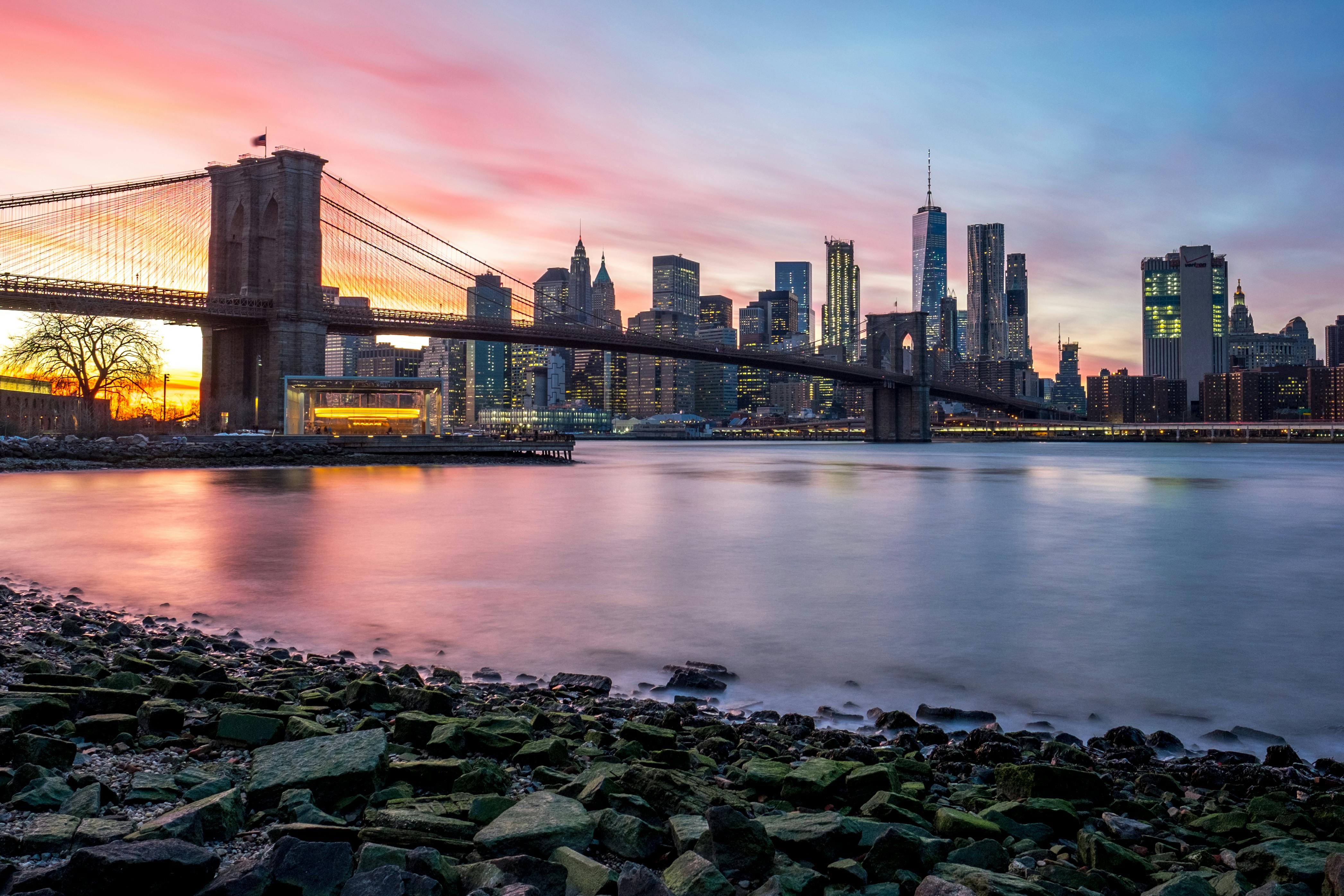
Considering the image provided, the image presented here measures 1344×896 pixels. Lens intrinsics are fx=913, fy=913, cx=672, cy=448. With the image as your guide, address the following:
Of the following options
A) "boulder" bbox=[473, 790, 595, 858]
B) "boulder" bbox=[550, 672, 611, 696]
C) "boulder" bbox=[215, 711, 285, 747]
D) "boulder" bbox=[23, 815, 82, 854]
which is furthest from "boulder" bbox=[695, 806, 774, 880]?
"boulder" bbox=[550, 672, 611, 696]

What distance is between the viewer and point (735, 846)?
3.62 meters

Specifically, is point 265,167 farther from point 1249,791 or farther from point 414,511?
point 1249,791

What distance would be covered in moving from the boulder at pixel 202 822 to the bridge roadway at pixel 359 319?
4789 cm

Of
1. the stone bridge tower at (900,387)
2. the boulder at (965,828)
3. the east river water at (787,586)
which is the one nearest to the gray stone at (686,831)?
the boulder at (965,828)

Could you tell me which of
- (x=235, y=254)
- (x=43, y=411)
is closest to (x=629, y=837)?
(x=235, y=254)

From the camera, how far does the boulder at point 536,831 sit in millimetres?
3521

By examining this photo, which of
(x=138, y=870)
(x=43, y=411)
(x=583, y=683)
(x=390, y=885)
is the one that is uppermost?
(x=43, y=411)

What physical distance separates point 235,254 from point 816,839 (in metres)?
59.9

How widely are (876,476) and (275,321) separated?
110 feet

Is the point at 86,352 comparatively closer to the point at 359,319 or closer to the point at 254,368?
the point at 254,368

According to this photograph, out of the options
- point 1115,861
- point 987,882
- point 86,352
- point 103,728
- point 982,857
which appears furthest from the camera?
point 86,352

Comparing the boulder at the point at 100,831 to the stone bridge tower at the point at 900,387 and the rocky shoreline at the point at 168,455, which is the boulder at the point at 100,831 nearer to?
the rocky shoreline at the point at 168,455

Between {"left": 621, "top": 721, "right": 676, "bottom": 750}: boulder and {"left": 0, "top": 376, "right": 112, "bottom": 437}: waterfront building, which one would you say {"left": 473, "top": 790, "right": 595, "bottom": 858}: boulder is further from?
{"left": 0, "top": 376, "right": 112, "bottom": 437}: waterfront building

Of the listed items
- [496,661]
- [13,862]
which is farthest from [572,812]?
[496,661]
